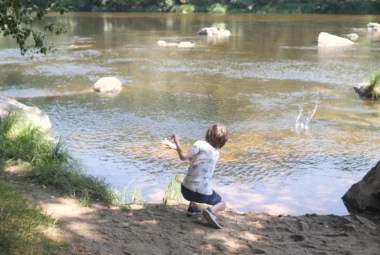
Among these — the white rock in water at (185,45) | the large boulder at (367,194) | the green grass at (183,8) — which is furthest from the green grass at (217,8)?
the large boulder at (367,194)

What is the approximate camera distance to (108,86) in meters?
14.9

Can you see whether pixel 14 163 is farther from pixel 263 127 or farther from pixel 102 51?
pixel 102 51

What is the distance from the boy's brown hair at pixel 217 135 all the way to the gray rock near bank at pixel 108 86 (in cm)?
995

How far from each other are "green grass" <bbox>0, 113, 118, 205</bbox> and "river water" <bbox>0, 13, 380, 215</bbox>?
103 centimetres

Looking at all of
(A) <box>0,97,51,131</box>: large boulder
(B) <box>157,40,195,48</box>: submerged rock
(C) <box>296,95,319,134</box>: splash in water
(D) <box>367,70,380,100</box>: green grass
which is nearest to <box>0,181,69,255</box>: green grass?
(A) <box>0,97,51,131</box>: large boulder

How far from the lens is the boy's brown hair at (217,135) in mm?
5168

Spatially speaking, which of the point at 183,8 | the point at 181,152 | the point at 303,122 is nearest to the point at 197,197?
the point at 181,152

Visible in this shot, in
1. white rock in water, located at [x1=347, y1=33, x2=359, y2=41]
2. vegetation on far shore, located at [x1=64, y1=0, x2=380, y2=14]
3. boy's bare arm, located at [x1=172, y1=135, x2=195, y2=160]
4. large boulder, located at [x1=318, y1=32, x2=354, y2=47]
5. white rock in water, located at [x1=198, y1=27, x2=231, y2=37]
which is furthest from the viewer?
vegetation on far shore, located at [x1=64, y1=0, x2=380, y2=14]

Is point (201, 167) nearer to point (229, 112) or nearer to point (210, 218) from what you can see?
point (210, 218)

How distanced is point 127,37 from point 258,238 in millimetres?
26516

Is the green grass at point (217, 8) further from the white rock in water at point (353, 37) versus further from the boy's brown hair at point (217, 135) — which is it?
the boy's brown hair at point (217, 135)

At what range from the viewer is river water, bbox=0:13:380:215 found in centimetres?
797

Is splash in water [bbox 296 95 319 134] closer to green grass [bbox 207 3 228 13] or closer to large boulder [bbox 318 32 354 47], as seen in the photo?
large boulder [bbox 318 32 354 47]

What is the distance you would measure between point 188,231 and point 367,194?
2.86m
